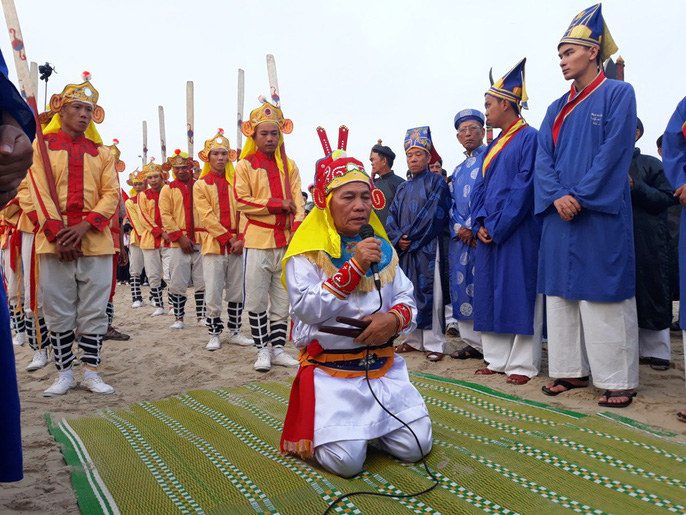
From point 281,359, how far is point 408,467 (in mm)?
2855

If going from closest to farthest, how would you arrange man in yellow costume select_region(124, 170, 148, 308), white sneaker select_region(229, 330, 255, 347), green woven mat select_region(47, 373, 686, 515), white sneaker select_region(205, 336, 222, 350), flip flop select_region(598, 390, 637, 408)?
1. green woven mat select_region(47, 373, 686, 515)
2. flip flop select_region(598, 390, 637, 408)
3. white sneaker select_region(205, 336, 222, 350)
4. white sneaker select_region(229, 330, 255, 347)
5. man in yellow costume select_region(124, 170, 148, 308)

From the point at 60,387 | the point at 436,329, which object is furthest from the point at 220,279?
the point at 436,329

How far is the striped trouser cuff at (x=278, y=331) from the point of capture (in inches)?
197

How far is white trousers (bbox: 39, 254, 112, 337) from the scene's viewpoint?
3777 mm

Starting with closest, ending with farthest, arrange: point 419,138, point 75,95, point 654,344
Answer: point 75,95, point 654,344, point 419,138

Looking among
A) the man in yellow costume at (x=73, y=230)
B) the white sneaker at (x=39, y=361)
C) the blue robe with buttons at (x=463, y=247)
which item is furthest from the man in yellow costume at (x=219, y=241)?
the blue robe with buttons at (x=463, y=247)

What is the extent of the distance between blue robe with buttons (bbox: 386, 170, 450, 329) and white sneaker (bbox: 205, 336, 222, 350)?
96.8 inches

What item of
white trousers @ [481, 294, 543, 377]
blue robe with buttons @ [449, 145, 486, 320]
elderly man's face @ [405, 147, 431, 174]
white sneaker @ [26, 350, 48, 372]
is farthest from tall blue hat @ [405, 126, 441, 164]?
white sneaker @ [26, 350, 48, 372]

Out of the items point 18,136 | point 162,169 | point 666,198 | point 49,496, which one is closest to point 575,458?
point 49,496

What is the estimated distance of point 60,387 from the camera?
392 centimetres

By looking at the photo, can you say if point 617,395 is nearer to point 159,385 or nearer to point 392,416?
point 392,416

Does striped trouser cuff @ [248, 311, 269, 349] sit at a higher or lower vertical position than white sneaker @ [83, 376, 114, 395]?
higher

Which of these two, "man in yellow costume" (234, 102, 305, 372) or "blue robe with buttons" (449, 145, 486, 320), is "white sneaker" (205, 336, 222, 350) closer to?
"man in yellow costume" (234, 102, 305, 372)

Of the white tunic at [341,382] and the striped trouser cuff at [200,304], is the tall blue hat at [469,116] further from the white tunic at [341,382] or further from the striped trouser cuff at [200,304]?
the striped trouser cuff at [200,304]
